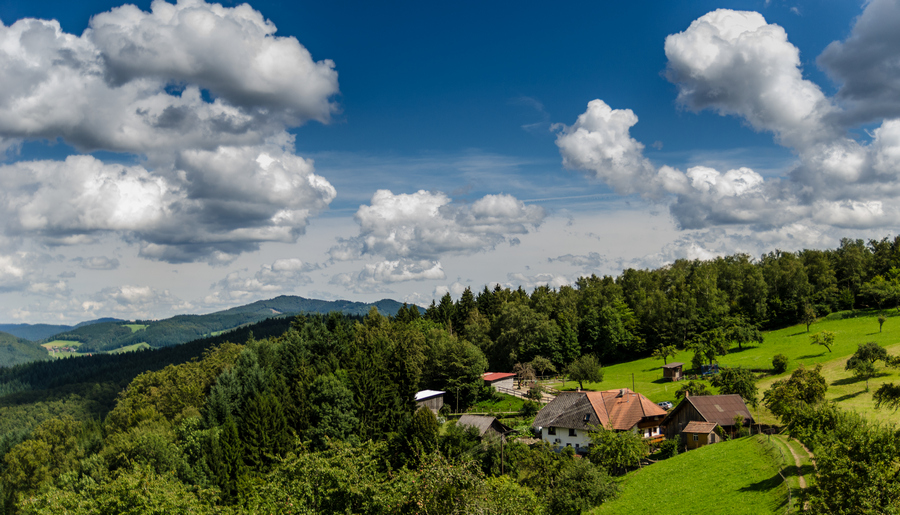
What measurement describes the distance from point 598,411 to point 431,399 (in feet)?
101

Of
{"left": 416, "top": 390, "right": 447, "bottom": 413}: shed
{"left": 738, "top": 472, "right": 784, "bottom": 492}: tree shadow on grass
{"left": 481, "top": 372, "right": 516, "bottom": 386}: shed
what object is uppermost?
{"left": 738, "top": 472, "right": 784, "bottom": 492}: tree shadow on grass

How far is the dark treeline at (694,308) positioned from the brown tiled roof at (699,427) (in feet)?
146

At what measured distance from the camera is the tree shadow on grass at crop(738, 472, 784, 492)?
3362 cm

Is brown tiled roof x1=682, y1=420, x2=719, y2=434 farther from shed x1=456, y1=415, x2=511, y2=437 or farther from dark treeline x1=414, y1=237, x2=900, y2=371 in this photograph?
dark treeline x1=414, y1=237, x2=900, y2=371

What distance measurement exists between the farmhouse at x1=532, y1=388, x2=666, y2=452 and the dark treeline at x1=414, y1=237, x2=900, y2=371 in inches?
1469

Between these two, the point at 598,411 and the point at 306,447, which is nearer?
the point at 306,447

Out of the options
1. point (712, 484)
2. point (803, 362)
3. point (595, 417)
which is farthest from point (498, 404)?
point (712, 484)

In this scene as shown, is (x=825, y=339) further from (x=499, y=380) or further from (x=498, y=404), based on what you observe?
(x=499, y=380)

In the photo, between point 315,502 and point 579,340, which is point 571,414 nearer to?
point 315,502

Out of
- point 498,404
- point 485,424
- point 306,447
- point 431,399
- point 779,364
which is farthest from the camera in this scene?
point 431,399

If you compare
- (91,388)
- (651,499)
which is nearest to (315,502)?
(651,499)

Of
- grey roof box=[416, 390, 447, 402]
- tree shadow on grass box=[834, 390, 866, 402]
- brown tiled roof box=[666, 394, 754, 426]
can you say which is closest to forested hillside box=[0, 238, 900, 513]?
grey roof box=[416, 390, 447, 402]

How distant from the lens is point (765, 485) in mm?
34312

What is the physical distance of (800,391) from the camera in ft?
146
